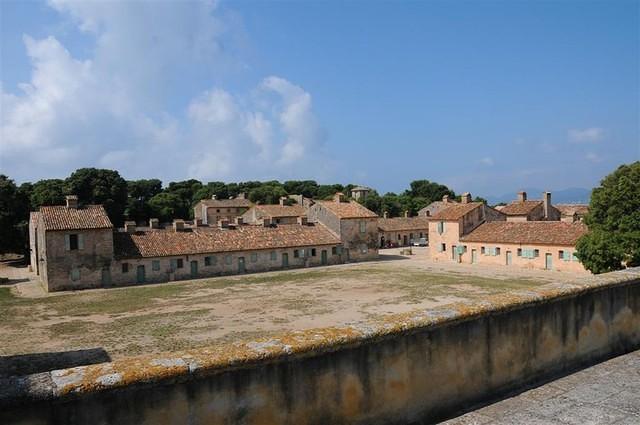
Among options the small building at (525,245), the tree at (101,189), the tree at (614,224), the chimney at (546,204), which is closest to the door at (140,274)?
the small building at (525,245)

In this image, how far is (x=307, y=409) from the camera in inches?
178

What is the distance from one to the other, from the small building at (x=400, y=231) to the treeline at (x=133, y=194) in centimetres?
2293

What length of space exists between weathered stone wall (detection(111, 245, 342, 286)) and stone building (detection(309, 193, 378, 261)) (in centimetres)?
195

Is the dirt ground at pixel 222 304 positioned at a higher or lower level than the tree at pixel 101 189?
lower

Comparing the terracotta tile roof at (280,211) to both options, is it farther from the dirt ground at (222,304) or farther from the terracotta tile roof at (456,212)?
the dirt ground at (222,304)

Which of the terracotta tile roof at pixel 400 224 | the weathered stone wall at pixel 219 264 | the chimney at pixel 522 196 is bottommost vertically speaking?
the weathered stone wall at pixel 219 264

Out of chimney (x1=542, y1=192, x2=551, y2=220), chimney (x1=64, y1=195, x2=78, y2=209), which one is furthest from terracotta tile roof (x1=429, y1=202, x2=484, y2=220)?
chimney (x1=64, y1=195, x2=78, y2=209)

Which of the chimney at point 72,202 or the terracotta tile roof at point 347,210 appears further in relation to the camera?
the terracotta tile roof at point 347,210

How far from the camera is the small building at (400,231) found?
7444cm

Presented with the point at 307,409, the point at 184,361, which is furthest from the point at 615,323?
the point at 184,361

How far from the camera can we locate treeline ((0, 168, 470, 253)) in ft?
186

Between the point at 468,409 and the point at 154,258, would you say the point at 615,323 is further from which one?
the point at 154,258

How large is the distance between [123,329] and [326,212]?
114 feet

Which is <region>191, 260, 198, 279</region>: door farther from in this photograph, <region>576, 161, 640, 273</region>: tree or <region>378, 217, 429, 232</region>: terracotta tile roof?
<region>378, 217, 429, 232</region>: terracotta tile roof
